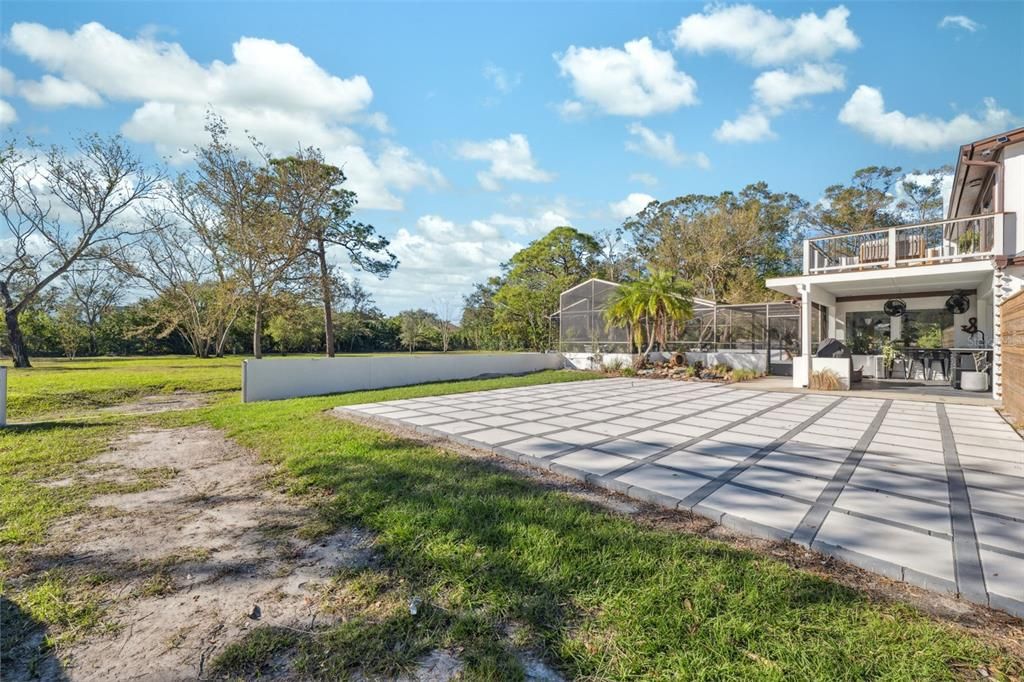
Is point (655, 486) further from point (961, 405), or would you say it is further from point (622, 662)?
point (961, 405)

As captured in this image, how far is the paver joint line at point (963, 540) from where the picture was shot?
1.89 m

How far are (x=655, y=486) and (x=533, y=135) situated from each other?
32.5 feet

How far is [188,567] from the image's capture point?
7.23 ft

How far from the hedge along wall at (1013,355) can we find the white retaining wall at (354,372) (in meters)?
10.5

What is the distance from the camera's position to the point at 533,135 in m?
10.9

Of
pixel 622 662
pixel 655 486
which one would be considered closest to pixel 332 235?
pixel 655 486

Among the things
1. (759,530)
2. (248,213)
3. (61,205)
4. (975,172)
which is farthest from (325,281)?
(975,172)

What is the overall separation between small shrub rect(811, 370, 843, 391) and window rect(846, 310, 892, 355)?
401cm

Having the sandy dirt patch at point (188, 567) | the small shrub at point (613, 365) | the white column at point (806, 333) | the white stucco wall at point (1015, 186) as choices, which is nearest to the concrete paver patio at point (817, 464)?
the white column at point (806, 333)

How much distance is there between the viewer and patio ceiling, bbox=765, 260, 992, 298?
7.88 m

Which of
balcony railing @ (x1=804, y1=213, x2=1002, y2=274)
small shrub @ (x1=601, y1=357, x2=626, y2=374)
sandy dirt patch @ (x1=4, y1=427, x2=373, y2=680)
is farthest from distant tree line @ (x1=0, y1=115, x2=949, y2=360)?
sandy dirt patch @ (x1=4, y1=427, x2=373, y2=680)

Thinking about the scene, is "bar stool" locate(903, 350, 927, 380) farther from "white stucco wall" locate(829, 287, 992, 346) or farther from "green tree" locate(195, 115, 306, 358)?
"green tree" locate(195, 115, 306, 358)

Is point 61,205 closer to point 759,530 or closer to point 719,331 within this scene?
A: point 759,530

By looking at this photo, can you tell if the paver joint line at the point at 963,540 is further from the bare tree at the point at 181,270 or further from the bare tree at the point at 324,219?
the bare tree at the point at 181,270
